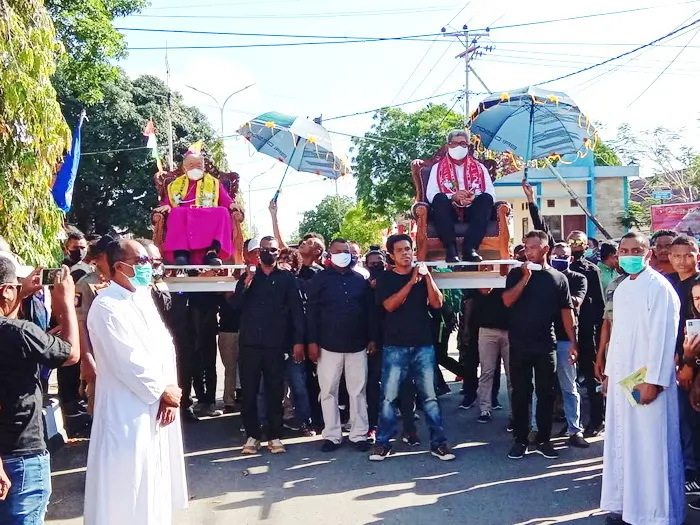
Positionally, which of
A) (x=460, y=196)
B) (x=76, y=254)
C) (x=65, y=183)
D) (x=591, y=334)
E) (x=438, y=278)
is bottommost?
(x=591, y=334)

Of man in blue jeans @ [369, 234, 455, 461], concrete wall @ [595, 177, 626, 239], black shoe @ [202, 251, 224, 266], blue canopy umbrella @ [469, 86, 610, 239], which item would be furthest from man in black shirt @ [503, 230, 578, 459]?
concrete wall @ [595, 177, 626, 239]

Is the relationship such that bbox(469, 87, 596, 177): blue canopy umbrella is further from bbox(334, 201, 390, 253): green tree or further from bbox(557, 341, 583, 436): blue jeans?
bbox(334, 201, 390, 253): green tree

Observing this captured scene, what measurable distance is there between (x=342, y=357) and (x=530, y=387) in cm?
178

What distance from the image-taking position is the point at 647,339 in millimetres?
4434

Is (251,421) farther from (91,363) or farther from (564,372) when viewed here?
(564,372)

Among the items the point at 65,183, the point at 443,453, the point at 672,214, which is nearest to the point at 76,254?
the point at 65,183

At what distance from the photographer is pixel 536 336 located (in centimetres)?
616

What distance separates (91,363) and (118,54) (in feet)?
39.3

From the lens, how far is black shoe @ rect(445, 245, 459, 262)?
7.36 meters

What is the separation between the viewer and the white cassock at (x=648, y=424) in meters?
4.35

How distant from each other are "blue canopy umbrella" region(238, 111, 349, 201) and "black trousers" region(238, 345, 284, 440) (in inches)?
114

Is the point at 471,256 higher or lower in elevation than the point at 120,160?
lower

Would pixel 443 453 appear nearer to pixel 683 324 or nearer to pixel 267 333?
pixel 267 333

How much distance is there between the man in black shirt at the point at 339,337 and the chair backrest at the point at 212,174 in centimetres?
254
